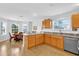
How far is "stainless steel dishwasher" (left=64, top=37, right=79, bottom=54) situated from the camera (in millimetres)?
3968

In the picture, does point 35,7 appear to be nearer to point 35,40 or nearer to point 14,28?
point 35,40

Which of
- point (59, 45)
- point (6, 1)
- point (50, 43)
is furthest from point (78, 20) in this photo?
point (6, 1)

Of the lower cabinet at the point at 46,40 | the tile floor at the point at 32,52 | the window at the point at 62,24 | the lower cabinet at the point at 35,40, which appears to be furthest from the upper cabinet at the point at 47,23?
the tile floor at the point at 32,52

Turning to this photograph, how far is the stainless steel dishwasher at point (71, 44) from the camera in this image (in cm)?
397

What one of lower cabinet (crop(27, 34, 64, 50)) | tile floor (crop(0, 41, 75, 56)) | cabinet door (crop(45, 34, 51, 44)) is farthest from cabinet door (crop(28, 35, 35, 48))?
cabinet door (crop(45, 34, 51, 44))

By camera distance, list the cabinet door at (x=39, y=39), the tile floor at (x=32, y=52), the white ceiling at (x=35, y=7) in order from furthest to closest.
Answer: the cabinet door at (x=39, y=39) < the tile floor at (x=32, y=52) < the white ceiling at (x=35, y=7)

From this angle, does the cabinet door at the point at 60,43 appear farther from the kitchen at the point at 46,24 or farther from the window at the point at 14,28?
the window at the point at 14,28

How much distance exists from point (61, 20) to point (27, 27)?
305cm

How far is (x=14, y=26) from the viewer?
762 cm

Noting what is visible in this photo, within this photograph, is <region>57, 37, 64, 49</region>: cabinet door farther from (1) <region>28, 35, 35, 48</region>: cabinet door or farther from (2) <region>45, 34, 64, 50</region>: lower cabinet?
(1) <region>28, 35, 35, 48</region>: cabinet door

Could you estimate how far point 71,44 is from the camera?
4184 millimetres

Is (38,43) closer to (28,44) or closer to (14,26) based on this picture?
(28,44)

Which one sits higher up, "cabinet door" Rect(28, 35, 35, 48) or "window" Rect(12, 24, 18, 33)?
"window" Rect(12, 24, 18, 33)

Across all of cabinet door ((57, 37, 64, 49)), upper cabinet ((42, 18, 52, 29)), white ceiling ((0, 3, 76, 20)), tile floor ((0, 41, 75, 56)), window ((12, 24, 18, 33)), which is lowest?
tile floor ((0, 41, 75, 56))
